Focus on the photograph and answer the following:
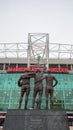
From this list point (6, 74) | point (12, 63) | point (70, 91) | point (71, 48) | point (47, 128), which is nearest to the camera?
point (47, 128)

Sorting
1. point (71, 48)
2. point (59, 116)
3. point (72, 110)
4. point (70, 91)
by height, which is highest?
point (71, 48)

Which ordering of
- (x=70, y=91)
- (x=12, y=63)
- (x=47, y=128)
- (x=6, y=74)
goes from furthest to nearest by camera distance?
(x=12, y=63) < (x=6, y=74) < (x=70, y=91) < (x=47, y=128)

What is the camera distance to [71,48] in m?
55.8

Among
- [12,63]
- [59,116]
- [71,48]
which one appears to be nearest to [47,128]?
[59,116]

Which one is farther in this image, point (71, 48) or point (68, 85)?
point (71, 48)

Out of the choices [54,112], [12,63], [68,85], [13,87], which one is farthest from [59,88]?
[54,112]

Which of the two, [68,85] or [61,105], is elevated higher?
[68,85]

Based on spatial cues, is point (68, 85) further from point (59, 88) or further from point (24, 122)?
point (24, 122)

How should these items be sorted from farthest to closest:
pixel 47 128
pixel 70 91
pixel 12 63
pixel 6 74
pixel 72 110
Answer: pixel 12 63 → pixel 6 74 → pixel 70 91 → pixel 72 110 → pixel 47 128

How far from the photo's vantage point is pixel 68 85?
4491 cm

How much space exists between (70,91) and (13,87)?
38.7ft

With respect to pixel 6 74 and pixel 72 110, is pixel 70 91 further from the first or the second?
pixel 6 74

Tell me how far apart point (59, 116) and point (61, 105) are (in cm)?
2961

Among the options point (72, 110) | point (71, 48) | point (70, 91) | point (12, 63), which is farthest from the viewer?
point (12, 63)
